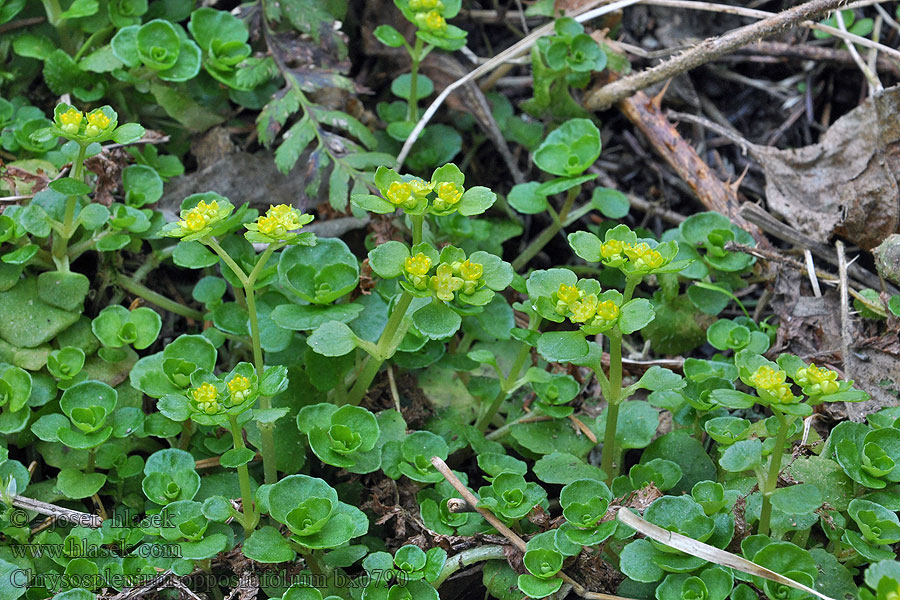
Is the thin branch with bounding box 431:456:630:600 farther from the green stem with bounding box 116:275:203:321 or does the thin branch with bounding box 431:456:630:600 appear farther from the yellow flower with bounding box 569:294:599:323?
the green stem with bounding box 116:275:203:321

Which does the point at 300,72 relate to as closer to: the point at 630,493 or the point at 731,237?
the point at 731,237

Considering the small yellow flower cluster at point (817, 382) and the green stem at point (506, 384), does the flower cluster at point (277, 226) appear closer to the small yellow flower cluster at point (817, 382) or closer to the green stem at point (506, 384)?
the green stem at point (506, 384)

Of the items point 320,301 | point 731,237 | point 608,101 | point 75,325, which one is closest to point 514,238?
point 608,101

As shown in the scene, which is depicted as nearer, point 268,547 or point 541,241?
point 268,547

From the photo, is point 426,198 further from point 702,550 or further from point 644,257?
point 702,550

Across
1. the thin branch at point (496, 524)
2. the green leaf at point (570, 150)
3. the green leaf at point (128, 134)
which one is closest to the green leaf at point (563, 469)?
the thin branch at point (496, 524)

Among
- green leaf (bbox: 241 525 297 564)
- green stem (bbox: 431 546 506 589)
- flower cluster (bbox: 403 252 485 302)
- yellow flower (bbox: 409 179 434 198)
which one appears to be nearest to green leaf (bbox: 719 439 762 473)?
green stem (bbox: 431 546 506 589)

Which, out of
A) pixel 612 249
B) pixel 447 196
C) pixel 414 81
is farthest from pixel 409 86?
pixel 612 249
